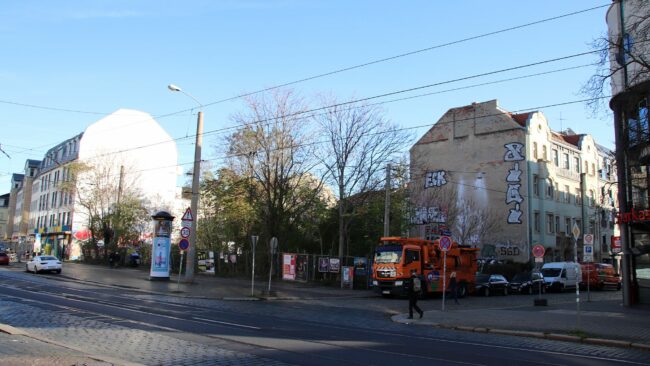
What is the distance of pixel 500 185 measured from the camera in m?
51.5

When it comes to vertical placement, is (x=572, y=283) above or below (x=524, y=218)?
Answer: below

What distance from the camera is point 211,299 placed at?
929 inches

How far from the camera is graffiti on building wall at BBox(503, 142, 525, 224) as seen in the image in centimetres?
5019

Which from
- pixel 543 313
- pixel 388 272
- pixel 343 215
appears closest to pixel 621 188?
pixel 543 313

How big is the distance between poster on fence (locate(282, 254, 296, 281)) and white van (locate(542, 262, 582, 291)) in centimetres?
1910

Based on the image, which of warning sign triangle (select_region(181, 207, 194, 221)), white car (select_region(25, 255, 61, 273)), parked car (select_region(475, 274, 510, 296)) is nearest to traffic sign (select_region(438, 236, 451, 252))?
parked car (select_region(475, 274, 510, 296))

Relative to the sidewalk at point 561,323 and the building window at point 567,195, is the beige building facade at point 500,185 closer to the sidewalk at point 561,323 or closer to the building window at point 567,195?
the building window at point 567,195

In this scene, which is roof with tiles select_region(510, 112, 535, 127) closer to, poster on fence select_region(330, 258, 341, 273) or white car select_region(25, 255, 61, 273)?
poster on fence select_region(330, 258, 341, 273)

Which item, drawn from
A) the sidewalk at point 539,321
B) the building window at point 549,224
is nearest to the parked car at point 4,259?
the sidewalk at point 539,321

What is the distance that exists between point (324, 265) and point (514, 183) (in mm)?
24511

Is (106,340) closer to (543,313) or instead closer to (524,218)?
(543,313)

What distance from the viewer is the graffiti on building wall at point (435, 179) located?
5478cm

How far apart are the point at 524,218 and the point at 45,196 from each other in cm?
6628

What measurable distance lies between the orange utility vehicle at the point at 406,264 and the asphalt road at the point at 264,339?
9.86 m
